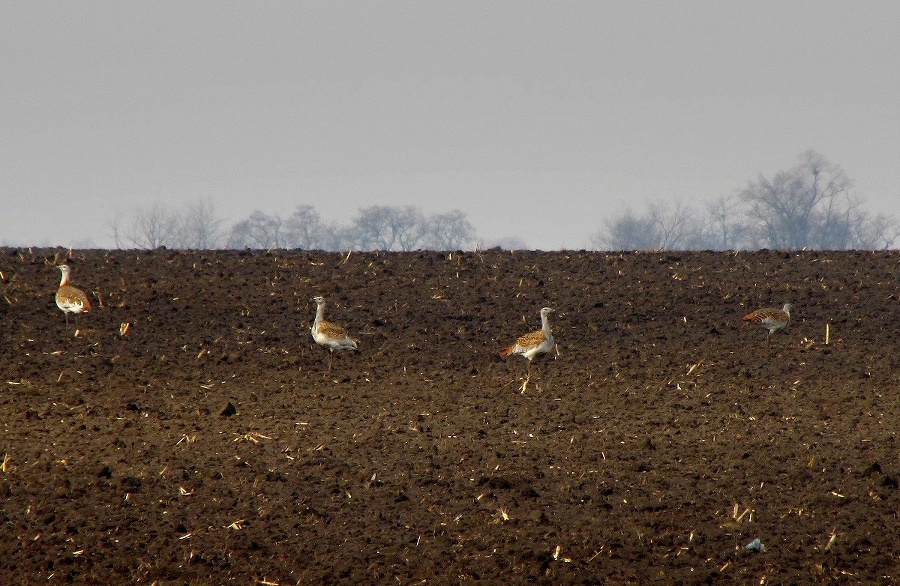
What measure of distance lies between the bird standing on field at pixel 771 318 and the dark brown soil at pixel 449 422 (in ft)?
1.00

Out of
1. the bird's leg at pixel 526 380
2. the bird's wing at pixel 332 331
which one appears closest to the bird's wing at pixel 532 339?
the bird's leg at pixel 526 380

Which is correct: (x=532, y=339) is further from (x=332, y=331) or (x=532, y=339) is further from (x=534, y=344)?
(x=332, y=331)

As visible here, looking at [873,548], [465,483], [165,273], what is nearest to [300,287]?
[165,273]

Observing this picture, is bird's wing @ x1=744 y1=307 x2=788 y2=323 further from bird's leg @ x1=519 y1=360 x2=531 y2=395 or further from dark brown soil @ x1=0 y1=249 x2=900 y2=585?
bird's leg @ x1=519 y1=360 x2=531 y2=395

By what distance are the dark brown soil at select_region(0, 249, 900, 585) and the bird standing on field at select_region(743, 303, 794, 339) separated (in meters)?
0.30

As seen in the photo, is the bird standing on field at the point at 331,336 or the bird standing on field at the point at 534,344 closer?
the bird standing on field at the point at 534,344

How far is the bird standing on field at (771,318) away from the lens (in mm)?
Answer: 16703

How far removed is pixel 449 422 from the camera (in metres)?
12.9

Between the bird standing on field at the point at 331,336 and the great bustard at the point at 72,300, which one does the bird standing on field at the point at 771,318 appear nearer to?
the bird standing on field at the point at 331,336

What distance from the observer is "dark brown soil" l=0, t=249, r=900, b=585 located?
30.3 feet

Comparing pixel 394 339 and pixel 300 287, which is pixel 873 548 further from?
pixel 300 287

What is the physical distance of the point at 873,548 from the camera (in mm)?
9406

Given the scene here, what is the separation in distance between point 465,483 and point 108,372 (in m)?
6.57

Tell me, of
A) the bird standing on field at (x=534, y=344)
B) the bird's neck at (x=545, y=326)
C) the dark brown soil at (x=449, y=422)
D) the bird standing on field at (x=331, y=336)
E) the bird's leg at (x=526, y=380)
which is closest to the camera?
the dark brown soil at (x=449, y=422)
